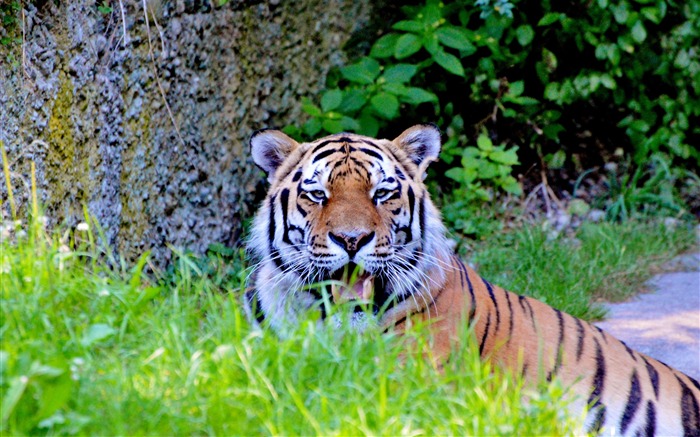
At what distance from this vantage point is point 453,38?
596 centimetres

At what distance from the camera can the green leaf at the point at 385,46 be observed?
6.01m

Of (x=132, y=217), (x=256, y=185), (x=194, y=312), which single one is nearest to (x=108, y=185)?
(x=132, y=217)

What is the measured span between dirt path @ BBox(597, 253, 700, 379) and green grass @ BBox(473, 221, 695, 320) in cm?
11

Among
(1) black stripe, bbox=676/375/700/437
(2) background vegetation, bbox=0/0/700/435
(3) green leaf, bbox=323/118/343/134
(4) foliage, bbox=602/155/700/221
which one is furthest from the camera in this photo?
(4) foliage, bbox=602/155/700/221

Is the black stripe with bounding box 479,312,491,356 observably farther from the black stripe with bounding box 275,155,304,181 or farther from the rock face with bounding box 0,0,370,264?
the rock face with bounding box 0,0,370,264

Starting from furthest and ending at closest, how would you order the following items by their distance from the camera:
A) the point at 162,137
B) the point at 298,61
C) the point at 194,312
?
the point at 298,61, the point at 162,137, the point at 194,312

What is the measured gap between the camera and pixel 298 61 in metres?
6.01

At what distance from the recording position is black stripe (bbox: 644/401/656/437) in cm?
372

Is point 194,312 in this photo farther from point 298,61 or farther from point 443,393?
point 298,61

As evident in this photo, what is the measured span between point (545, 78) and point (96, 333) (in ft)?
15.6

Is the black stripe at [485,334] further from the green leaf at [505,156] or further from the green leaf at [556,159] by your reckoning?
the green leaf at [556,159]

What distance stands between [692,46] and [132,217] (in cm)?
428

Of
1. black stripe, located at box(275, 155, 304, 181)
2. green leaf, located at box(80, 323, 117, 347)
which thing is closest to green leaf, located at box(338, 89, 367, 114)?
black stripe, located at box(275, 155, 304, 181)

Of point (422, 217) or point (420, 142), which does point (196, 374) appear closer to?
point (422, 217)
